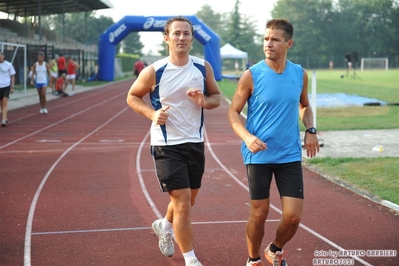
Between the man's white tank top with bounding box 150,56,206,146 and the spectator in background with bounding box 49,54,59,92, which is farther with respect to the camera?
the spectator in background with bounding box 49,54,59,92

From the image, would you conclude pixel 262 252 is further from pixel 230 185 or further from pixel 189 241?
pixel 230 185

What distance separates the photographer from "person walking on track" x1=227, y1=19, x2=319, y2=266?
207 inches

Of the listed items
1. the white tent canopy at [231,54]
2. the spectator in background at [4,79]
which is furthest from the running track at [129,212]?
the white tent canopy at [231,54]

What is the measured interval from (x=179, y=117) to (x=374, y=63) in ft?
256

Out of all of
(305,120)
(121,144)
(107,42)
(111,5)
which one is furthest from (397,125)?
(111,5)

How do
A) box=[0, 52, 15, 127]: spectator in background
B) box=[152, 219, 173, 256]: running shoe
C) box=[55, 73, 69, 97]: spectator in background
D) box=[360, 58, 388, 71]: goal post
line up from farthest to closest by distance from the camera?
box=[360, 58, 388, 71]: goal post
box=[55, 73, 69, 97]: spectator in background
box=[0, 52, 15, 127]: spectator in background
box=[152, 219, 173, 256]: running shoe

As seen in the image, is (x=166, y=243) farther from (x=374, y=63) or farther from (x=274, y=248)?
(x=374, y=63)

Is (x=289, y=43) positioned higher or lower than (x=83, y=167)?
higher

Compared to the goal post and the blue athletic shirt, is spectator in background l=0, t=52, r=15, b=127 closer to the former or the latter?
the blue athletic shirt

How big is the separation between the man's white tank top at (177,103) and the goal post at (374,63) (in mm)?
76330

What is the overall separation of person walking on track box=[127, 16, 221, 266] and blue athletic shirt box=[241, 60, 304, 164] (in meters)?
0.46

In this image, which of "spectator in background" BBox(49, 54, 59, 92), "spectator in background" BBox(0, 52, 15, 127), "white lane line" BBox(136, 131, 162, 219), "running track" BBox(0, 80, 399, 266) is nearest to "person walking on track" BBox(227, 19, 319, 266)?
"running track" BBox(0, 80, 399, 266)

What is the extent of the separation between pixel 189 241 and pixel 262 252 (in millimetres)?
1089

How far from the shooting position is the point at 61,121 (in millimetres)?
19844
